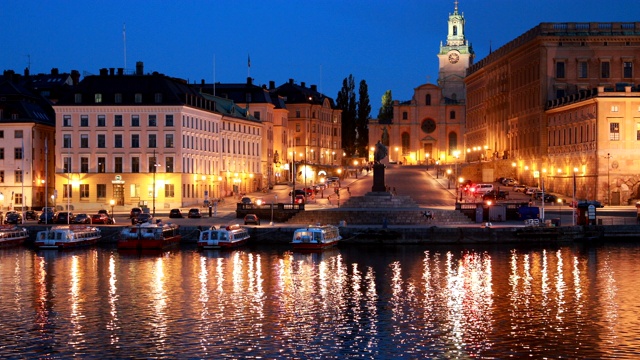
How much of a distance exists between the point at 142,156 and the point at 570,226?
49146 millimetres

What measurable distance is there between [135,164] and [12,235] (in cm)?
3080

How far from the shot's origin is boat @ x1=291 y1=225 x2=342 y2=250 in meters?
83.9

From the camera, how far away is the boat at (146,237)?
278ft

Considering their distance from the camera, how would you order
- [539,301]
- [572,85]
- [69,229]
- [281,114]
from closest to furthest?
[539,301], [69,229], [572,85], [281,114]

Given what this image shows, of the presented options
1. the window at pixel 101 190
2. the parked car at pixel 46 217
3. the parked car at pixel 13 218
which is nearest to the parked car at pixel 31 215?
the parked car at pixel 46 217

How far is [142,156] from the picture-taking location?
118688 mm

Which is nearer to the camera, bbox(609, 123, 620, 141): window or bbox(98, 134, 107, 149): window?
bbox(609, 123, 620, 141): window

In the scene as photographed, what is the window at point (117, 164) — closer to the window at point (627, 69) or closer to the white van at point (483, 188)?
the white van at point (483, 188)

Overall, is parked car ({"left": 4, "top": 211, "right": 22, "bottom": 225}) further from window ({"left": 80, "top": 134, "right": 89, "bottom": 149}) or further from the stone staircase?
the stone staircase

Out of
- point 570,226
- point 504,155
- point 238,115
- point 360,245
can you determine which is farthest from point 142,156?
point 504,155

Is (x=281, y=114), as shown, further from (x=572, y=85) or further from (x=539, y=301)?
(x=539, y=301)

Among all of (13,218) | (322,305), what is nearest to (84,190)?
(13,218)

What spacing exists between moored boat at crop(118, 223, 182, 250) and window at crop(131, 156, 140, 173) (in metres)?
30.8

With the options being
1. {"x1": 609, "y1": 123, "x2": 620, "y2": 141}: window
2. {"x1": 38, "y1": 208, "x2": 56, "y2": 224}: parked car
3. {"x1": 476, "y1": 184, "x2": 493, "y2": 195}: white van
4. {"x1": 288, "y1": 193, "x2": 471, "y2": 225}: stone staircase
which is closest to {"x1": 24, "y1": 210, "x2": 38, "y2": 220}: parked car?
{"x1": 38, "y1": 208, "x2": 56, "y2": 224}: parked car
